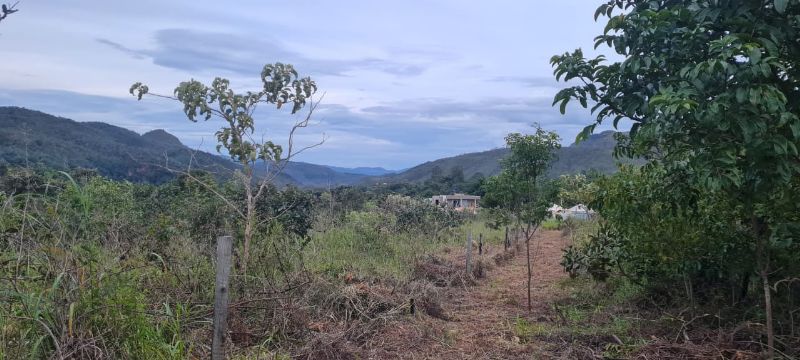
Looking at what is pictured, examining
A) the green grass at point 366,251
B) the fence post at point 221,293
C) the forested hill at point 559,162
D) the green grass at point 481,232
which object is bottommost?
the green grass at point 481,232

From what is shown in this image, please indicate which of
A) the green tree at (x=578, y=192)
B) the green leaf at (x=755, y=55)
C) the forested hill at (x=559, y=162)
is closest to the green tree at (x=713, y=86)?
the green leaf at (x=755, y=55)

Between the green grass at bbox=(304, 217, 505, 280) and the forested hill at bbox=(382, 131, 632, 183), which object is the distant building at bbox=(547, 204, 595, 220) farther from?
the forested hill at bbox=(382, 131, 632, 183)

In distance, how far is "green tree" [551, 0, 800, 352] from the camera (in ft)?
11.0

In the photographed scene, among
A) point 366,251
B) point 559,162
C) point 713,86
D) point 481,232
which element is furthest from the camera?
point 559,162

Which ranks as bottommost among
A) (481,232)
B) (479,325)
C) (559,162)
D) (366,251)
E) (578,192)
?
(479,325)

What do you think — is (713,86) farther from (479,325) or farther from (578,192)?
(578,192)

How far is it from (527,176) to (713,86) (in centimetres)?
559

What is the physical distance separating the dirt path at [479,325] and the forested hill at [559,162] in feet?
96.5

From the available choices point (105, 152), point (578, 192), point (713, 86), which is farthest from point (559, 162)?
point (713, 86)

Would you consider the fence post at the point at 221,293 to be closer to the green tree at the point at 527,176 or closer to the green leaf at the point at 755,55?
the green leaf at the point at 755,55

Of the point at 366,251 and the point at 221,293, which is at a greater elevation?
the point at 221,293

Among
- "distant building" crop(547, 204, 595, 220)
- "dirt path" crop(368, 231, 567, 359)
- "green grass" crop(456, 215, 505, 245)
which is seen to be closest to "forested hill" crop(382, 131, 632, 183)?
"distant building" crop(547, 204, 595, 220)

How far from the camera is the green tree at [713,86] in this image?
3.36m

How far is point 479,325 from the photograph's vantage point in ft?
24.9
